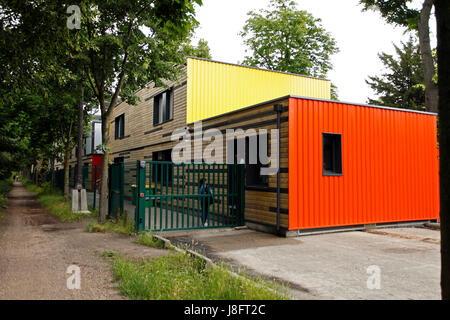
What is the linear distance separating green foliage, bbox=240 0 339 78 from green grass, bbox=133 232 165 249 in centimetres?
2633

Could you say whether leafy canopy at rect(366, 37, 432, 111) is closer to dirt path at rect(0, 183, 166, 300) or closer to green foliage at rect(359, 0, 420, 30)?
green foliage at rect(359, 0, 420, 30)

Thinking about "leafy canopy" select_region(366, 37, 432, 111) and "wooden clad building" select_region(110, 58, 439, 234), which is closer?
"wooden clad building" select_region(110, 58, 439, 234)

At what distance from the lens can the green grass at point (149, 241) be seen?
26.4 ft

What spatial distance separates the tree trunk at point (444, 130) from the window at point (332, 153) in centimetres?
723

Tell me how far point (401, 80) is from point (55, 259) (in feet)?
115

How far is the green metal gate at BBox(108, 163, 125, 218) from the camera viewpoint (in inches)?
458

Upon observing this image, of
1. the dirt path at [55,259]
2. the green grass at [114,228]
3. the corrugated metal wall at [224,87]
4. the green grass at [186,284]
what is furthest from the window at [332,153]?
the corrugated metal wall at [224,87]

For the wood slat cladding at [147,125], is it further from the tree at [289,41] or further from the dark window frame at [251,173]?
the tree at [289,41]

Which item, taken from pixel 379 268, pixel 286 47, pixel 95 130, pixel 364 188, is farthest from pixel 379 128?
pixel 95 130

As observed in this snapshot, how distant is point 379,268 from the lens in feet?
20.0

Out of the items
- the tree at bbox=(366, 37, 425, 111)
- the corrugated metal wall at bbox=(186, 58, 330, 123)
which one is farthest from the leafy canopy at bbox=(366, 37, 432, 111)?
the corrugated metal wall at bbox=(186, 58, 330, 123)

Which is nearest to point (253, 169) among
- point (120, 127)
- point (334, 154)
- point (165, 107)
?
point (334, 154)

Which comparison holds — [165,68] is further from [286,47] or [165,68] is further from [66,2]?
[286,47]
